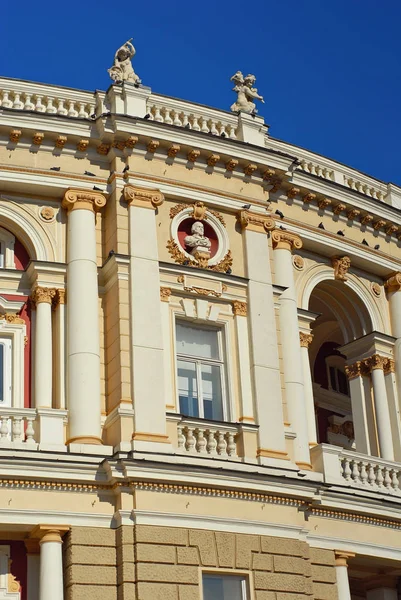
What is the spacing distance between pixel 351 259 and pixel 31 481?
1073 centimetres

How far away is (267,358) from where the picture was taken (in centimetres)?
2523

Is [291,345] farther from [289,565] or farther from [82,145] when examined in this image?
[82,145]

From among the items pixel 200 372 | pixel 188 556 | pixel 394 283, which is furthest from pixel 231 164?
pixel 188 556

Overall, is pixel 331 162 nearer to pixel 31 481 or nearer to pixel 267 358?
pixel 267 358

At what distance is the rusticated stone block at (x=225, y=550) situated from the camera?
2252cm

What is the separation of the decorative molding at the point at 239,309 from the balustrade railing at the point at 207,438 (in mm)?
2639

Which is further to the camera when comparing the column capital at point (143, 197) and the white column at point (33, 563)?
the column capital at point (143, 197)

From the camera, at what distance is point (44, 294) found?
2450 centimetres

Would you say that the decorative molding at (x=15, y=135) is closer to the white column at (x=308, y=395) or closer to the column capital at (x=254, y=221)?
the column capital at (x=254, y=221)

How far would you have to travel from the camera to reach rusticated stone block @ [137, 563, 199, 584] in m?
21.7

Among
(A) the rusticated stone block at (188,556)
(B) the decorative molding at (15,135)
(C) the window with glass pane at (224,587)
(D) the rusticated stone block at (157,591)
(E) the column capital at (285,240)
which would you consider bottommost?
(D) the rusticated stone block at (157,591)

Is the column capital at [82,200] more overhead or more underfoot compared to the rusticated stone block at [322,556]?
more overhead

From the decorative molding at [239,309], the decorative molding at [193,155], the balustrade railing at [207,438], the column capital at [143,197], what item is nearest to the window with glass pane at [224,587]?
the balustrade railing at [207,438]

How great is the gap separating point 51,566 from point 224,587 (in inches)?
129
